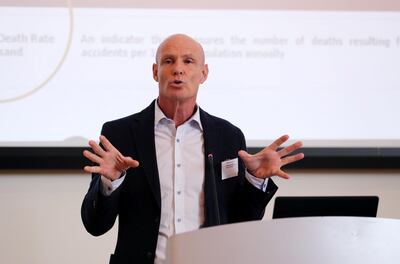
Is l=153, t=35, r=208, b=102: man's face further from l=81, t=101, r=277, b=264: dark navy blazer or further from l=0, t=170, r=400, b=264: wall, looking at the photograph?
l=0, t=170, r=400, b=264: wall

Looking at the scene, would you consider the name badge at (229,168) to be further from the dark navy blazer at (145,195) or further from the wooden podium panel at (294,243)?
the wooden podium panel at (294,243)

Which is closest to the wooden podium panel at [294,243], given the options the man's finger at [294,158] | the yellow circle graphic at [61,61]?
the man's finger at [294,158]

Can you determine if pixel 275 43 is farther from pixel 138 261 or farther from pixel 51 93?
pixel 138 261

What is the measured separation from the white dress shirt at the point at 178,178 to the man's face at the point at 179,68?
9 centimetres

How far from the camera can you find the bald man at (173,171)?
2125 mm

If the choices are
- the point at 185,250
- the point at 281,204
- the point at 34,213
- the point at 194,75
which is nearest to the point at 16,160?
the point at 34,213

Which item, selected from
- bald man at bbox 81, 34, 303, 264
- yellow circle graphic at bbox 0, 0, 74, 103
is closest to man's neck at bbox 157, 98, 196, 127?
bald man at bbox 81, 34, 303, 264

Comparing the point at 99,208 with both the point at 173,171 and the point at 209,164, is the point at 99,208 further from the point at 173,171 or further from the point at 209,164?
the point at 209,164

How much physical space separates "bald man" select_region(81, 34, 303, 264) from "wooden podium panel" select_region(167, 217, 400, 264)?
79cm

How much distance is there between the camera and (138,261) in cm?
215

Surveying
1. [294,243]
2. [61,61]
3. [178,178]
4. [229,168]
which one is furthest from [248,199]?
[61,61]

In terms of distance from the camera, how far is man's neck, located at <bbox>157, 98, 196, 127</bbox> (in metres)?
2.38

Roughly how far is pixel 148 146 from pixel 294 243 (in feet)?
3.59

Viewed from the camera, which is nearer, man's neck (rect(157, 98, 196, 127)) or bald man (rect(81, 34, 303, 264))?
bald man (rect(81, 34, 303, 264))
